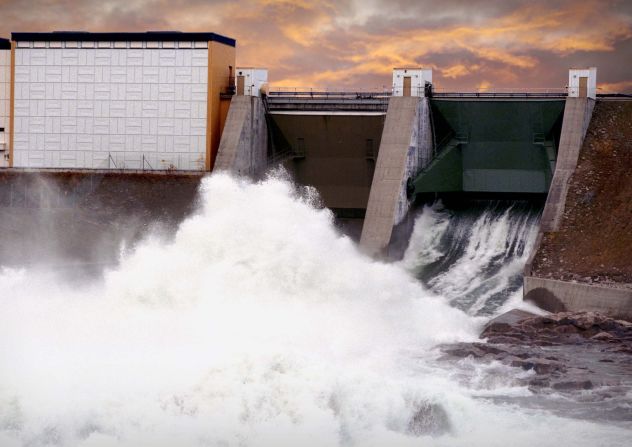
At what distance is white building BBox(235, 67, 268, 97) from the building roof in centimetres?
135

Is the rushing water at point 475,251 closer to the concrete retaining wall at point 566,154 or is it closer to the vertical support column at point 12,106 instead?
the concrete retaining wall at point 566,154

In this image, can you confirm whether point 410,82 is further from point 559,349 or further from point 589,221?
point 559,349

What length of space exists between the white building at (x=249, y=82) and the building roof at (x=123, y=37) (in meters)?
1.35

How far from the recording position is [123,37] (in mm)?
34062

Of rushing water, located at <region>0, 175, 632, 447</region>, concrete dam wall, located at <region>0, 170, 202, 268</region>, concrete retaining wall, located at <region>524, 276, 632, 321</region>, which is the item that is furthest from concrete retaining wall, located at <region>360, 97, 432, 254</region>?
concrete dam wall, located at <region>0, 170, 202, 268</region>

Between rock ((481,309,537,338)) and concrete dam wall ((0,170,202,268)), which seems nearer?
rock ((481,309,537,338))

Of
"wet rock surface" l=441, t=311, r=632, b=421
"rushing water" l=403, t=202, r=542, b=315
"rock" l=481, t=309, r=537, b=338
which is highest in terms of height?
"rushing water" l=403, t=202, r=542, b=315

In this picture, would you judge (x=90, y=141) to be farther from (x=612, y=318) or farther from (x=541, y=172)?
(x=612, y=318)

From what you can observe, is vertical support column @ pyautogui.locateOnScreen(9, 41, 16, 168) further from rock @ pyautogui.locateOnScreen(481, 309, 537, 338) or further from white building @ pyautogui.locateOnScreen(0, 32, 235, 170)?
rock @ pyautogui.locateOnScreen(481, 309, 537, 338)

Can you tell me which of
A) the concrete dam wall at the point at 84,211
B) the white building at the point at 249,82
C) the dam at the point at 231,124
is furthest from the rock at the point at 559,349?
the white building at the point at 249,82

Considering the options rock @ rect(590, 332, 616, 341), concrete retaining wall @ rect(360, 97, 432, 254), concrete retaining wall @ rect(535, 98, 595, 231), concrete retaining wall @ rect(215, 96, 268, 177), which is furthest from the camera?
concrete retaining wall @ rect(215, 96, 268, 177)

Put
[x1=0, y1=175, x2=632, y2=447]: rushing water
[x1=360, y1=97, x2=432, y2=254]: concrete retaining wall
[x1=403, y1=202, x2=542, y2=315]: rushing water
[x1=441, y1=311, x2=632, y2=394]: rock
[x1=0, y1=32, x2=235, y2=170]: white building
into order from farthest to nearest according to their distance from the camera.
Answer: [x1=0, y1=32, x2=235, y2=170]: white building
[x1=360, y1=97, x2=432, y2=254]: concrete retaining wall
[x1=403, y1=202, x2=542, y2=315]: rushing water
[x1=441, y1=311, x2=632, y2=394]: rock
[x1=0, y1=175, x2=632, y2=447]: rushing water

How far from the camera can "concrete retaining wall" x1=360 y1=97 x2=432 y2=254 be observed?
30156 mm

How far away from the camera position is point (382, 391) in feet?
55.3
